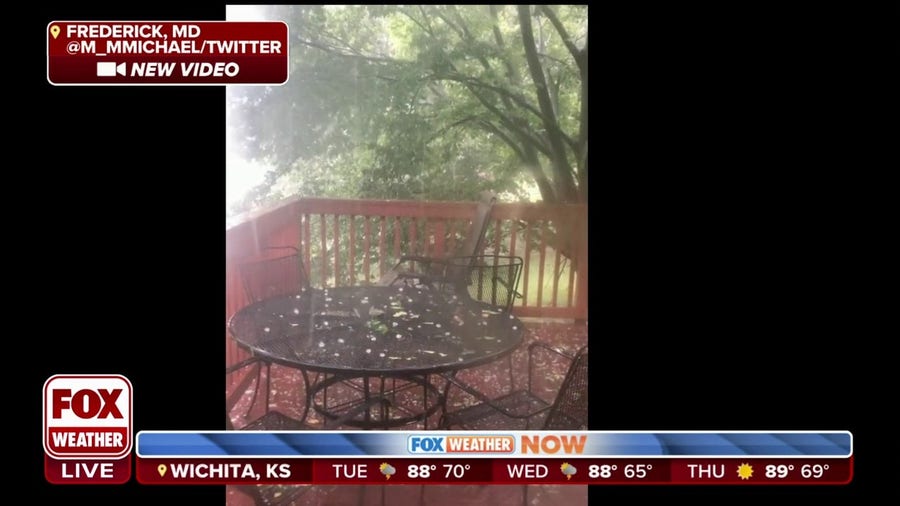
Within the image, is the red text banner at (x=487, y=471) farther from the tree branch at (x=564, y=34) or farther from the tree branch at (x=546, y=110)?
the tree branch at (x=564, y=34)

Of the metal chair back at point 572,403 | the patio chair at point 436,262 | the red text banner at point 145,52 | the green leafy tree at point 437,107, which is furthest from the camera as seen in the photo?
the patio chair at point 436,262

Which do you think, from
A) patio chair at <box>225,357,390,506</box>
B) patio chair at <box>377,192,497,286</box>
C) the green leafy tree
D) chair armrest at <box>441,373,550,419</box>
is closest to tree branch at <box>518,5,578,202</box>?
the green leafy tree

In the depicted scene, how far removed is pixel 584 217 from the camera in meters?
2.13

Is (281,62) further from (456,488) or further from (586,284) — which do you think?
(456,488)

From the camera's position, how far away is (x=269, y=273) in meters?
2.20

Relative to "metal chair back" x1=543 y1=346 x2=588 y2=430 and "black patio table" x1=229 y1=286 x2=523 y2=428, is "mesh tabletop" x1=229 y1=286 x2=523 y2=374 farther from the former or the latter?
"metal chair back" x1=543 y1=346 x2=588 y2=430

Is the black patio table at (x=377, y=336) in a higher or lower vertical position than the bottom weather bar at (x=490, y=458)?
higher

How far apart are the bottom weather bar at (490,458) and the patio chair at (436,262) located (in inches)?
22.5

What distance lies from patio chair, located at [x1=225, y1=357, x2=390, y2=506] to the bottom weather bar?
5 centimetres

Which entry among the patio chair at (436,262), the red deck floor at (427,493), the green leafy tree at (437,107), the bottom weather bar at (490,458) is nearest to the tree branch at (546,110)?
the green leafy tree at (437,107)

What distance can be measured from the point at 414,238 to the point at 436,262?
0.13 metres

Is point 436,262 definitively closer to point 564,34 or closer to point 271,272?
point 271,272

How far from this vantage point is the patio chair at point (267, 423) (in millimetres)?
1930
